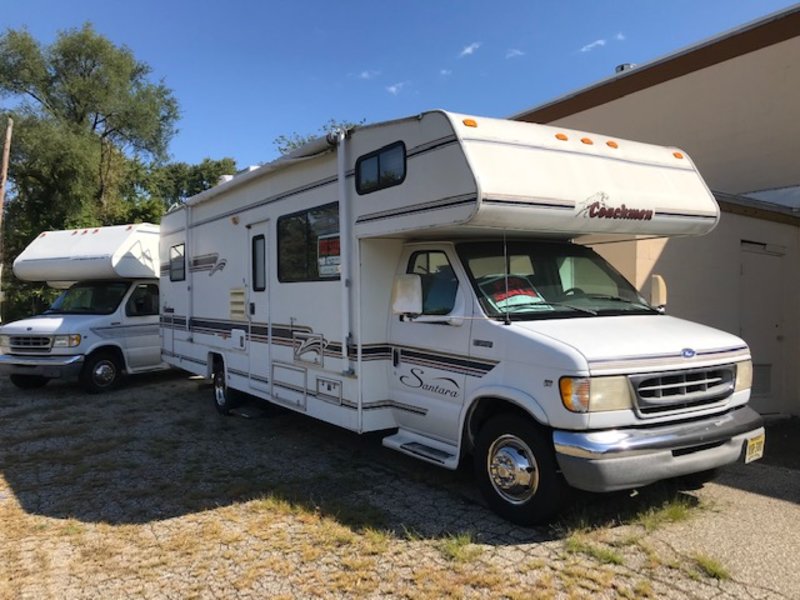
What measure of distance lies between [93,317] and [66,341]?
0.60 meters

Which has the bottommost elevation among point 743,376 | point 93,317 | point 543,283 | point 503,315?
point 743,376

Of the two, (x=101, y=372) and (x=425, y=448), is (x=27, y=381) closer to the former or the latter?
(x=101, y=372)

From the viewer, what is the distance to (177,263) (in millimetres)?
9703

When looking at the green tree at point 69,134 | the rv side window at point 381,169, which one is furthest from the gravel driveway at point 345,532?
→ the green tree at point 69,134

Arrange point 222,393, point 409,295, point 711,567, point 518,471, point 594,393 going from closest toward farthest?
point 711,567
point 594,393
point 518,471
point 409,295
point 222,393

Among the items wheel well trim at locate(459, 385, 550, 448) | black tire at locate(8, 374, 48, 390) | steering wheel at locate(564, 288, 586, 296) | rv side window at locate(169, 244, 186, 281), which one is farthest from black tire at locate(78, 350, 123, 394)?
steering wheel at locate(564, 288, 586, 296)

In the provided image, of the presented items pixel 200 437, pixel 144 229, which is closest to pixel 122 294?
pixel 144 229

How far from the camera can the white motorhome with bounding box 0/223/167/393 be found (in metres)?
10.1

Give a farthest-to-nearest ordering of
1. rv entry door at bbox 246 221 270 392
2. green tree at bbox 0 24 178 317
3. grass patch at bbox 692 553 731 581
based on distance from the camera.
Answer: green tree at bbox 0 24 178 317 < rv entry door at bbox 246 221 270 392 < grass patch at bbox 692 553 731 581

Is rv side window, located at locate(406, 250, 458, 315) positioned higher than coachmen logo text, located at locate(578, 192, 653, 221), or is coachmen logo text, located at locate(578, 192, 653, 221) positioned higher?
coachmen logo text, located at locate(578, 192, 653, 221)

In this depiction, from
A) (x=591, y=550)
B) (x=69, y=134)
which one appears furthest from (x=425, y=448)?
(x=69, y=134)

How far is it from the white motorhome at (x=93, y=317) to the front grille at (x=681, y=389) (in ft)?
29.6

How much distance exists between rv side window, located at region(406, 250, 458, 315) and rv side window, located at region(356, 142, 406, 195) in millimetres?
667

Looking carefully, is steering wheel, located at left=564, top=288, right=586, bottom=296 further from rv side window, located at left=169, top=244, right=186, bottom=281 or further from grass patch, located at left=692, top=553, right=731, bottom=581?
rv side window, located at left=169, top=244, right=186, bottom=281
